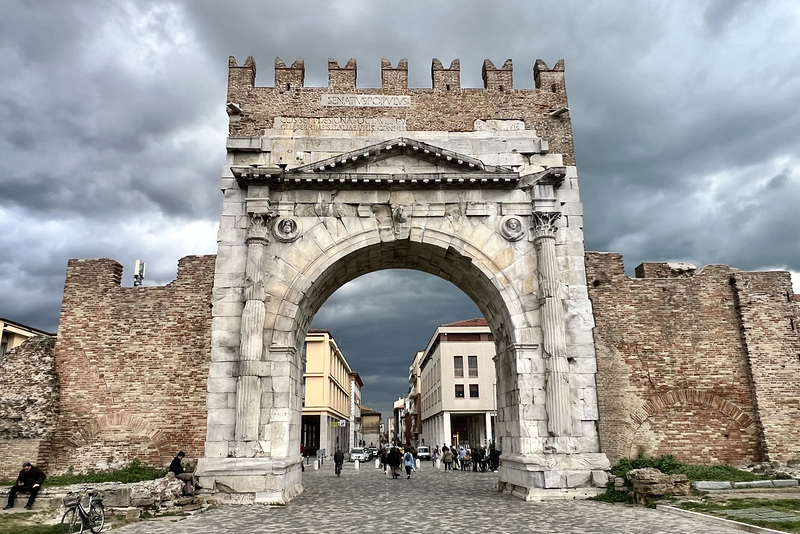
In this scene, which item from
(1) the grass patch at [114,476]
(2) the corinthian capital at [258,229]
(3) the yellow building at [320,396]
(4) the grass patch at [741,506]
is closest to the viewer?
(4) the grass patch at [741,506]

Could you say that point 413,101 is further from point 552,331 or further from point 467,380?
point 467,380

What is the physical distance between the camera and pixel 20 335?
1178 inches

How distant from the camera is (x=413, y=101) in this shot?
53.9ft

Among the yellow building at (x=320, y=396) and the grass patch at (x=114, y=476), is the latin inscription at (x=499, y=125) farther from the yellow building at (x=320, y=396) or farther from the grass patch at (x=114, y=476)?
the yellow building at (x=320, y=396)

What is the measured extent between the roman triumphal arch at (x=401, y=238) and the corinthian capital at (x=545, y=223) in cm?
3

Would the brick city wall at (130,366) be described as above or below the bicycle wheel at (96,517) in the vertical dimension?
above

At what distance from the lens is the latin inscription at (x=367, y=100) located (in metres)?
16.3

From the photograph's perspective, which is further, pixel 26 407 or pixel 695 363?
pixel 695 363

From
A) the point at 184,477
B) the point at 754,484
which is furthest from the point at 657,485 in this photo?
the point at 184,477

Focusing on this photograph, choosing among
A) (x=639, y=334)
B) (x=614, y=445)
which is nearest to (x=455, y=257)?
(x=639, y=334)

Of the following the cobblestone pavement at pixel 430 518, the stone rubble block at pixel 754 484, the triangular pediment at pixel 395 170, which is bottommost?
the cobblestone pavement at pixel 430 518

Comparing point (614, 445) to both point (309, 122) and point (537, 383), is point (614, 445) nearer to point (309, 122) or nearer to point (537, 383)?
point (537, 383)

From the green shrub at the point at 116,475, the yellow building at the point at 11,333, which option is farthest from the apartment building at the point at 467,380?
the green shrub at the point at 116,475

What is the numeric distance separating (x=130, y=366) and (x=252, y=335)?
14.1 ft
